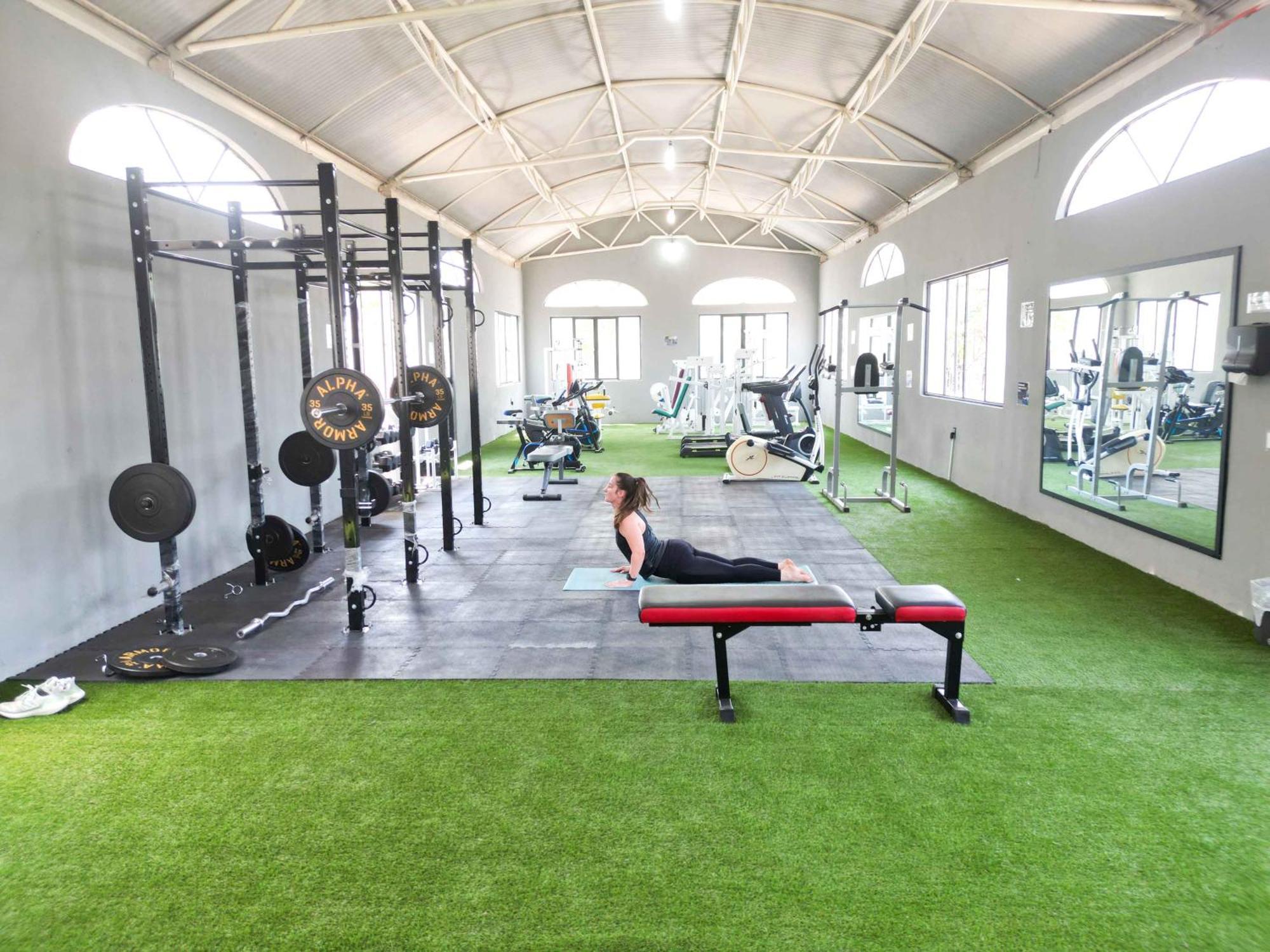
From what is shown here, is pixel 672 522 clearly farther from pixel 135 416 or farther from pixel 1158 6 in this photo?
pixel 1158 6

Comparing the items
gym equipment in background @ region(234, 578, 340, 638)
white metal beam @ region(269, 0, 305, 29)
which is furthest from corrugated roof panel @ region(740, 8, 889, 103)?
gym equipment in background @ region(234, 578, 340, 638)

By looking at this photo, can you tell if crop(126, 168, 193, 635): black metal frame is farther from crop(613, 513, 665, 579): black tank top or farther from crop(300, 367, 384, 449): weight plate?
crop(613, 513, 665, 579): black tank top

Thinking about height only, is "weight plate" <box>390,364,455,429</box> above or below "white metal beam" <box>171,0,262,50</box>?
below

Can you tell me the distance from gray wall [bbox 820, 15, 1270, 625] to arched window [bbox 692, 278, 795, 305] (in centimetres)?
580

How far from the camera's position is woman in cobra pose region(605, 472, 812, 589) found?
161 inches

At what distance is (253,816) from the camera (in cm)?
235

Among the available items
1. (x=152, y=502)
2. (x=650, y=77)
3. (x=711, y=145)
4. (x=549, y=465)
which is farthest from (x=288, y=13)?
(x=711, y=145)

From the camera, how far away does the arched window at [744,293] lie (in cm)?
1565

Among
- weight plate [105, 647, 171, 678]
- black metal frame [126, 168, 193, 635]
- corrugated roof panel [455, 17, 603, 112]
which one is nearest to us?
weight plate [105, 647, 171, 678]

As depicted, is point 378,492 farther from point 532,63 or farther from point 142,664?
point 532,63

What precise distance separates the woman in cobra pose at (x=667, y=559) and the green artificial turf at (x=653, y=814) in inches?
36.6

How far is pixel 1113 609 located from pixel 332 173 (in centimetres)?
444

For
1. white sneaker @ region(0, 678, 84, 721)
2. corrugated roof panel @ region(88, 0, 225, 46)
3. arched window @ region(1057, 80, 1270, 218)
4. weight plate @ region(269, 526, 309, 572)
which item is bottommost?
white sneaker @ region(0, 678, 84, 721)

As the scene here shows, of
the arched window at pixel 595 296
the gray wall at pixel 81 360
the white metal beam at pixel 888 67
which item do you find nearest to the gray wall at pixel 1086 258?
the white metal beam at pixel 888 67
